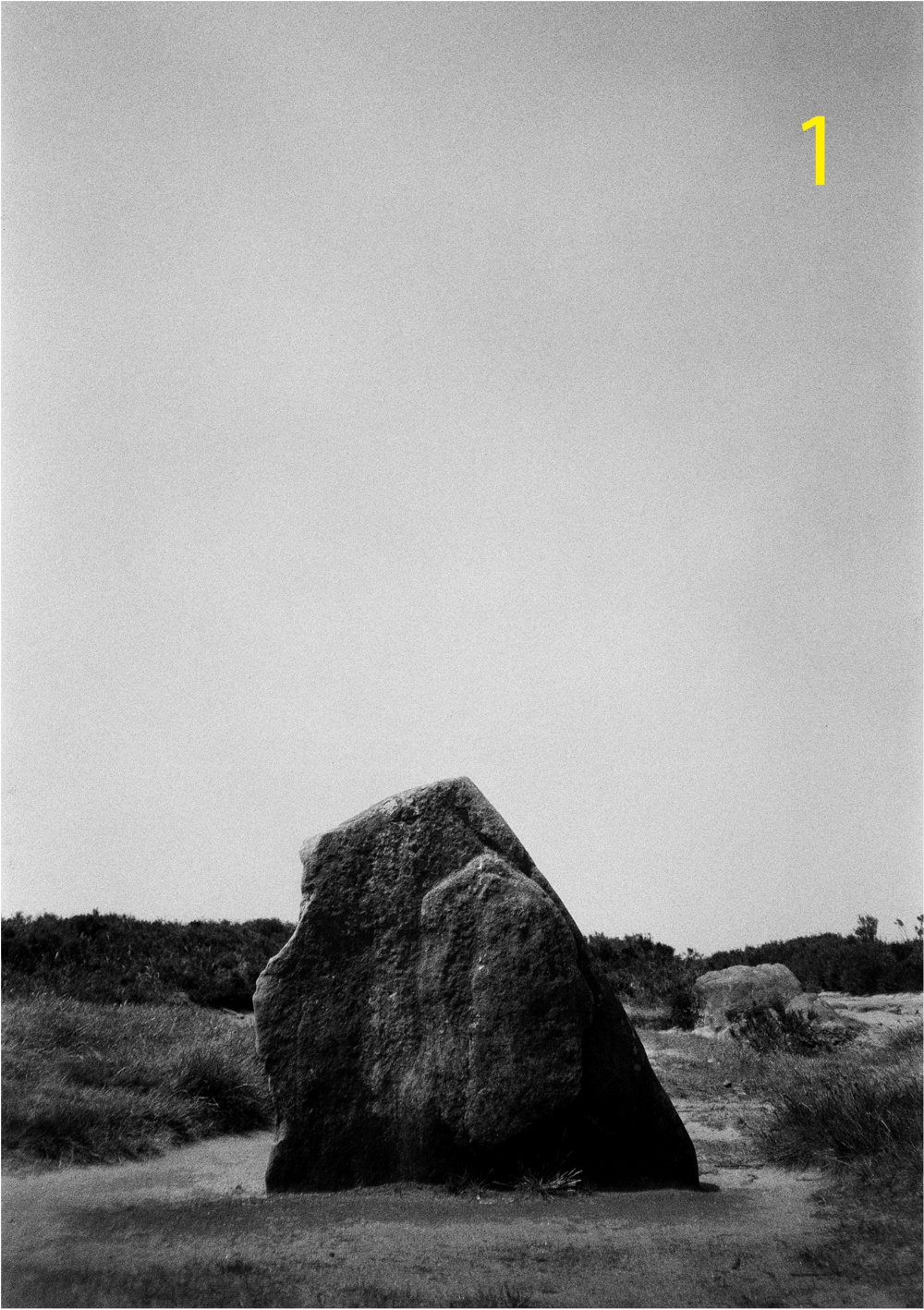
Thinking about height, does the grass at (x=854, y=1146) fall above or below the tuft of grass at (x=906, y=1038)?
above

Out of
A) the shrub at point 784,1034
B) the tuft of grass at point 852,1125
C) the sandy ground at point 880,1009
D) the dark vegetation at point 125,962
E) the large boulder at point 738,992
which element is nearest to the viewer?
the tuft of grass at point 852,1125

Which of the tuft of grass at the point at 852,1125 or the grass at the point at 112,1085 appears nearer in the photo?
Answer: the tuft of grass at the point at 852,1125

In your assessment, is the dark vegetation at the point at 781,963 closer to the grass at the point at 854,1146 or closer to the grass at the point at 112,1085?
the grass at the point at 854,1146

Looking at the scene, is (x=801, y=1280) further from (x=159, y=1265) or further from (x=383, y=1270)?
(x=159, y=1265)

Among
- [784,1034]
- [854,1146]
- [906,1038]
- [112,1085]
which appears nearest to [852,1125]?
[854,1146]

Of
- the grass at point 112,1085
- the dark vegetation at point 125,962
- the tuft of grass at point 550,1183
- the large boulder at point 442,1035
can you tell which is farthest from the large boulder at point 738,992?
the tuft of grass at point 550,1183

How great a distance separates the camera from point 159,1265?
12.9 ft

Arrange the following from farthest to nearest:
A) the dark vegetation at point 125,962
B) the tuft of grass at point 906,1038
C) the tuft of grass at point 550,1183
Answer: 1. the dark vegetation at point 125,962
2. the tuft of grass at point 906,1038
3. the tuft of grass at point 550,1183

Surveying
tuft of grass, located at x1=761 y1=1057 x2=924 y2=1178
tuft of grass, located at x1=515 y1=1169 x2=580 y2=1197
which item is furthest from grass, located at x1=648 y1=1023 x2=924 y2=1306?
tuft of grass, located at x1=515 y1=1169 x2=580 y2=1197

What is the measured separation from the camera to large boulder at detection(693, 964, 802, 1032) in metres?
14.0

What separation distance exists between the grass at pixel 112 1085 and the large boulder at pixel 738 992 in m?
8.09

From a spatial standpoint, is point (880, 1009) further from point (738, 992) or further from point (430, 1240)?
point (430, 1240)

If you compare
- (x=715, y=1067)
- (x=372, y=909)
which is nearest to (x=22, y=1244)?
(x=372, y=909)

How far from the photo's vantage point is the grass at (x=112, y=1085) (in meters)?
5.83
